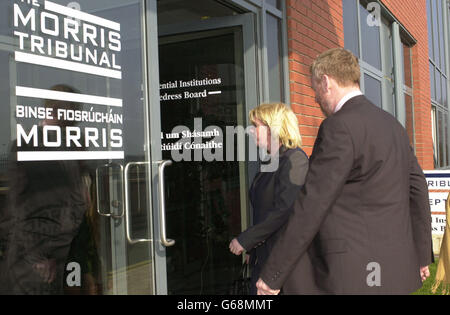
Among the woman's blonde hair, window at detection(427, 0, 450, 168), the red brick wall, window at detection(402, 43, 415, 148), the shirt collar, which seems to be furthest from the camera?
window at detection(427, 0, 450, 168)

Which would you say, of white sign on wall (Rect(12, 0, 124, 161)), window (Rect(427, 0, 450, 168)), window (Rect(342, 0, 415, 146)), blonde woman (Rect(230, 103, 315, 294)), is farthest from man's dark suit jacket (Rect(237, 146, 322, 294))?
window (Rect(427, 0, 450, 168))

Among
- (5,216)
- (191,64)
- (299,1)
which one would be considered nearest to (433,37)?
(299,1)

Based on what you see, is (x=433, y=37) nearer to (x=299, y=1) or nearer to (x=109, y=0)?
(x=299, y=1)

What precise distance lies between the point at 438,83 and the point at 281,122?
39.1 feet

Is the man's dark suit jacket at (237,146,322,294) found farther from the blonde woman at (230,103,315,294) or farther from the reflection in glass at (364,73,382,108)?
the reflection in glass at (364,73,382,108)

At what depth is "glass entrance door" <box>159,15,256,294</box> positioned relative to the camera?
4324 mm

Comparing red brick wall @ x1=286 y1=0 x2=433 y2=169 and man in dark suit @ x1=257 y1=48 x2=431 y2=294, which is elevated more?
red brick wall @ x1=286 y1=0 x2=433 y2=169

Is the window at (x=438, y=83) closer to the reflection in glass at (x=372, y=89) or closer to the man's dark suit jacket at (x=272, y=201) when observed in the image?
the reflection in glass at (x=372, y=89)

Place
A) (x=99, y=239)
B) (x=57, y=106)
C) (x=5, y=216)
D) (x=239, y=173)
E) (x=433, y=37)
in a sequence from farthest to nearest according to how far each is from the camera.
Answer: (x=433, y=37), (x=239, y=173), (x=99, y=239), (x=57, y=106), (x=5, y=216)

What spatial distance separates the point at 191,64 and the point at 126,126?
1.89m

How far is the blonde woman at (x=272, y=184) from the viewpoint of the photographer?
2861mm

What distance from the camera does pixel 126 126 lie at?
109 inches

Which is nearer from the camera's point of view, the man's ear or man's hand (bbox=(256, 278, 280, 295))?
man's hand (bbox=(256, 278, 280, 295))

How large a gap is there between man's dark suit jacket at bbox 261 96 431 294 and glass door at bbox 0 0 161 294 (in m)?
0.88
